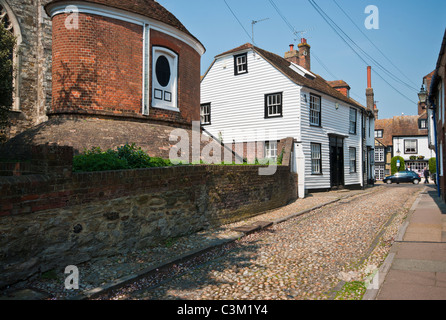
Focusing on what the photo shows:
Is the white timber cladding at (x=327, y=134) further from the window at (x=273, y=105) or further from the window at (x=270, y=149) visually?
the window at (x=270, y=149)

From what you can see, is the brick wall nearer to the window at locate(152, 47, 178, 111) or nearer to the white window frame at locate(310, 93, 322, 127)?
the window at locate(152, 47, 178, 111)

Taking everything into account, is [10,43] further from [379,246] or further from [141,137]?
[379,246]

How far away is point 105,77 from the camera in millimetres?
10695

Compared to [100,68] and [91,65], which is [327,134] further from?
[91,65]

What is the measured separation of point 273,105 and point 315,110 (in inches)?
112

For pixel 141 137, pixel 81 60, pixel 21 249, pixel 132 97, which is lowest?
pixel 21 249

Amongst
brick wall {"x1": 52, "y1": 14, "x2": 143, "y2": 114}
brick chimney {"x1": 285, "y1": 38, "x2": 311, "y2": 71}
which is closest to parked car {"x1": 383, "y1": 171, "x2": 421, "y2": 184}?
brick chimney {"x1": 285, "y1": 38, "x2": 311, "y2": 71}

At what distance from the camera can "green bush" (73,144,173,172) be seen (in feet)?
20.2

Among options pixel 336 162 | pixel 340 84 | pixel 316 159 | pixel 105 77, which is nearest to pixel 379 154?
pixel 340 84

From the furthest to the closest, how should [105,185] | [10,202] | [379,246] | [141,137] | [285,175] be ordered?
[285,175] < [141,137] < [379,246] < [105,185] < [10,202]

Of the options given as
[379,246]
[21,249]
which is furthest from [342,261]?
A: [21,249]

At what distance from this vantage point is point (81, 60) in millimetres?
10500

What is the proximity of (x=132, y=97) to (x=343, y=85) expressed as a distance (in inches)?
856

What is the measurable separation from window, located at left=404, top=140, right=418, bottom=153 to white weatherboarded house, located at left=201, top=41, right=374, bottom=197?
33969mm
